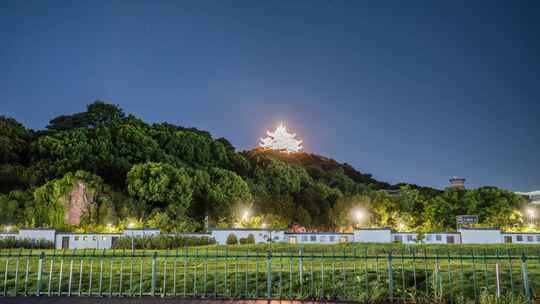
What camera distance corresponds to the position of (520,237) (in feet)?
140

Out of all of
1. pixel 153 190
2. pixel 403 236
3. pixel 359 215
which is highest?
pixel 153 190

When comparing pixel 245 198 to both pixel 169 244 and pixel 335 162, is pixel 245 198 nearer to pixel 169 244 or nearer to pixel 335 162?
pixel 169 244

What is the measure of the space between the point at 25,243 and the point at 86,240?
668 cm

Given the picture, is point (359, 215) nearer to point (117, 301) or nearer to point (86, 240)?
point (86, 240)

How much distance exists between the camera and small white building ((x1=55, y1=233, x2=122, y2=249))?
40250 mm

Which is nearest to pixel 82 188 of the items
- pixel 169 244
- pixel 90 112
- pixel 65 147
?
pixel 65 147

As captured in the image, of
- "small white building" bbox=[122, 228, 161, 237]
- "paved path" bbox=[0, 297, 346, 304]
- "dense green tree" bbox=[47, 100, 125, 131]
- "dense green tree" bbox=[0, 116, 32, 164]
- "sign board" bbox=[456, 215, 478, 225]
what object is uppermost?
"dense green tree" bbox=[47, 100, 125, 131]

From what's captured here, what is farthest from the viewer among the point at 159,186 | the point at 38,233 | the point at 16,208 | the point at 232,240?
the point at 159,186

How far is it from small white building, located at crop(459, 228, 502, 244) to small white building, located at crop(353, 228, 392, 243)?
21.7 ft

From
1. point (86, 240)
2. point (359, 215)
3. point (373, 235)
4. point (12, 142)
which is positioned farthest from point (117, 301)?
point (12, 142)

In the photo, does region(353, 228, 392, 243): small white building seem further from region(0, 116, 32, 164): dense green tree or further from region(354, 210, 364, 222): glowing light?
region(0, 116, 32, 164): dense green tree

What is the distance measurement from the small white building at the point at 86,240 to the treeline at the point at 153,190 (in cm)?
599

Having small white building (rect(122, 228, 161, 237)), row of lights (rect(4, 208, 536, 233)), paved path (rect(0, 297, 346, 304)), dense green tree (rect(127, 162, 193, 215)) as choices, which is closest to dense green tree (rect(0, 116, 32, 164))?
dense green tree (rect(127, 162, 193, 215))

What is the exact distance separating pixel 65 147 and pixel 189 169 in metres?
15.4
